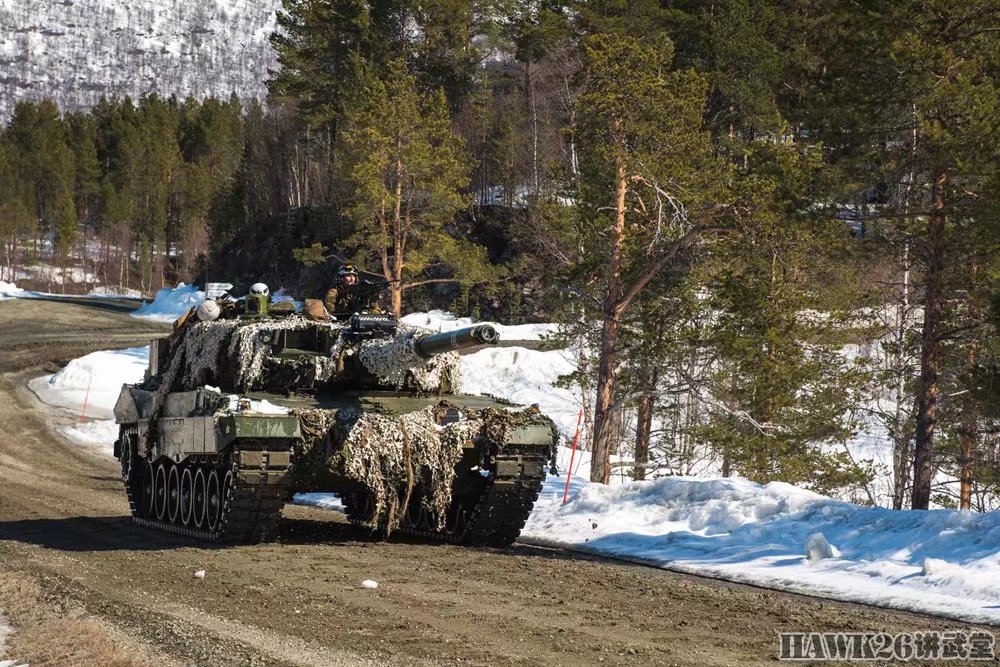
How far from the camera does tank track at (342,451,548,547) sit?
12961mm

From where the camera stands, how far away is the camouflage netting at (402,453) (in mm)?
12188

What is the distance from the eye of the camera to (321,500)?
18.8m

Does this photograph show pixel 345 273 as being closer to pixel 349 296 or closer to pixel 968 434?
pixel 349 296

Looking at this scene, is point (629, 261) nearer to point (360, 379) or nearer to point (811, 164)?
point (811, 164)

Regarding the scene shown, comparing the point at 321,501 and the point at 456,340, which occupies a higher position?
the point at 456,340

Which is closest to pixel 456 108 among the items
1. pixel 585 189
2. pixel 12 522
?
pixel 585 189

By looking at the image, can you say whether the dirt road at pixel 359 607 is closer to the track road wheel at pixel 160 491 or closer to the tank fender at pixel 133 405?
the track road wheel at pixel 160 491

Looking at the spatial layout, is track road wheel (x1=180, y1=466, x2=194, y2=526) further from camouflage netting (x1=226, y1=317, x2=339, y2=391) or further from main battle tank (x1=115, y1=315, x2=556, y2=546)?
camouflage netting (x1=226, y1=317, x2=339, y2=391)

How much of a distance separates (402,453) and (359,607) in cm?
357

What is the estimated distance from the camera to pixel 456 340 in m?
11.8

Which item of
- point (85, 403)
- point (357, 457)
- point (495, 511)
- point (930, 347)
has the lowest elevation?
point (85, 403)

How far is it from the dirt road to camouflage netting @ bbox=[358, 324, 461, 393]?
1.81 meters

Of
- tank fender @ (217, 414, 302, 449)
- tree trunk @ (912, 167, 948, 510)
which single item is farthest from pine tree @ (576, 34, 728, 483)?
tank fender @ (217, 414, 302, 449)

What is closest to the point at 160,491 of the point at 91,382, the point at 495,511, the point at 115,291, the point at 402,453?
the point at 402,453
